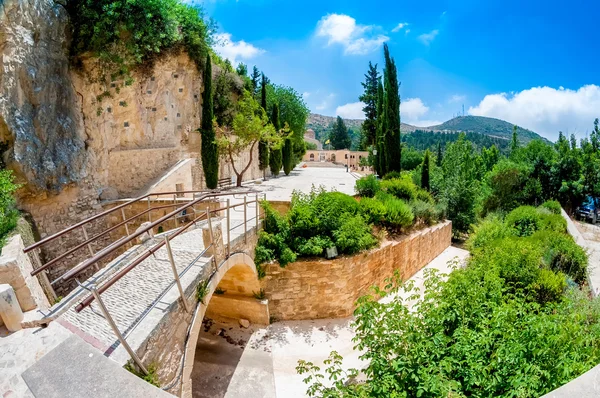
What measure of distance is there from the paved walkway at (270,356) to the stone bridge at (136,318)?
261 cm

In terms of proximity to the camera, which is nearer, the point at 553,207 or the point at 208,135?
the point at 553,207

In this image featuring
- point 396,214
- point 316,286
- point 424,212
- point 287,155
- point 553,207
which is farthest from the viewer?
point 287,155

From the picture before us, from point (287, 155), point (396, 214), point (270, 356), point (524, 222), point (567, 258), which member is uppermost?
point (287, 155)

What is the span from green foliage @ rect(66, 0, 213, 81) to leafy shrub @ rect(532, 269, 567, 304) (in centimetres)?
1495

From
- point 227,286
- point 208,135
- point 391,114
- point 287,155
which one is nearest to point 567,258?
point 227,286

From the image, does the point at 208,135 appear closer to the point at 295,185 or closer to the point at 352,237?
the point at 295,185

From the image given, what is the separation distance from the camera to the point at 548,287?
21.6 feet

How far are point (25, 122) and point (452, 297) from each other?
1287cm

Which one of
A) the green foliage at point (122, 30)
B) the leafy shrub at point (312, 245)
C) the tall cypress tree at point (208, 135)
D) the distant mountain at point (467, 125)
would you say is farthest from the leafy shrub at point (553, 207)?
the distant mountain at point (467, 125)

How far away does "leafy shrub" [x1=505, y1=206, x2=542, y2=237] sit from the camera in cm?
1152

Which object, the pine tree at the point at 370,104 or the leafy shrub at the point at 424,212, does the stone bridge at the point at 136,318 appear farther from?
the pine tree at the point at 370,104

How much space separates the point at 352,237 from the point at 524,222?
7809mm

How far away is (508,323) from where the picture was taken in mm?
4547

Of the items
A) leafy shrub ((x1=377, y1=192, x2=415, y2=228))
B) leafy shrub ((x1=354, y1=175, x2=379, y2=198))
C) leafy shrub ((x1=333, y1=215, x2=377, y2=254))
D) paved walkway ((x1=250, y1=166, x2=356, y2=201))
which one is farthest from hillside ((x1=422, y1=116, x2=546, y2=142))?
leafy shrub ((x1=333, y1=215, x2=377, y2=254))
